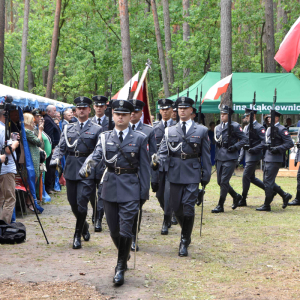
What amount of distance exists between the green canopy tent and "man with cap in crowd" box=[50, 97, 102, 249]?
1184 centimetres

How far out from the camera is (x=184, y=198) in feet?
22.9

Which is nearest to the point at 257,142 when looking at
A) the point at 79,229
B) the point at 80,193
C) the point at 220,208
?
the point at 220,208

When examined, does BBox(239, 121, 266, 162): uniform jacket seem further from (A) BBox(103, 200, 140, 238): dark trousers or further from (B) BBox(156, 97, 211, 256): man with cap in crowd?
(A) BBox(103, 200, 140, 238): dark trousers

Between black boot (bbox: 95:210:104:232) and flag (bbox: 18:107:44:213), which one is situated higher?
flag (bbox: 18:107:44:213)

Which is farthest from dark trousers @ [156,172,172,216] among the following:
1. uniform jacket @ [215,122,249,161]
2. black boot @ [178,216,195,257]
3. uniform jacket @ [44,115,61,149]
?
uniform jacket @ [44,115,61,149]

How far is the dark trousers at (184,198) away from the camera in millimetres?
6859

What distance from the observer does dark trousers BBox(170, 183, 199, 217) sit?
270 inches

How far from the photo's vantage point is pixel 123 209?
5652mm

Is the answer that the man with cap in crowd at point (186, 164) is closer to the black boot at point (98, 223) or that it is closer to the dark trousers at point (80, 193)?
the dark trousers at point (80, 193)

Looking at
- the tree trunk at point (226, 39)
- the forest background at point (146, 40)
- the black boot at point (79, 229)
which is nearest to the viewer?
the black boot at point (79, 229)

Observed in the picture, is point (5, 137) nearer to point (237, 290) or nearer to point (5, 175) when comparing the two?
point (5, 175)

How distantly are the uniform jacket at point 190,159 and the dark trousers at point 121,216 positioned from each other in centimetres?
147

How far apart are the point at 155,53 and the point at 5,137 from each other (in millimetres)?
28312

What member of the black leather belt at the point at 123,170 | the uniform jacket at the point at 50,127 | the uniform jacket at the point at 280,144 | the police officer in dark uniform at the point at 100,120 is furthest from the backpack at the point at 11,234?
the uniform jacket at the point at 280,144
